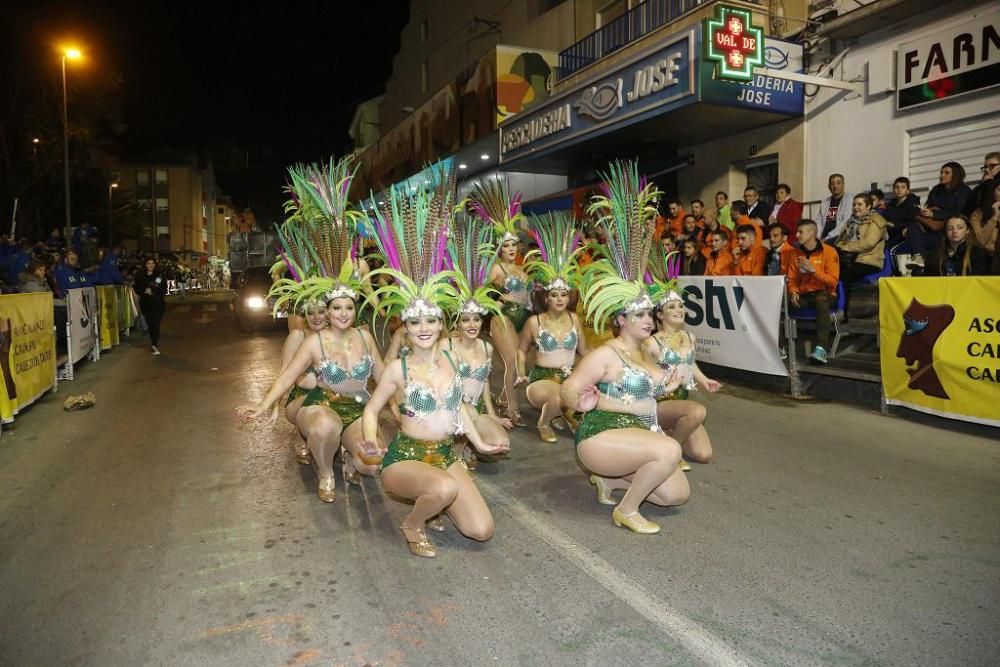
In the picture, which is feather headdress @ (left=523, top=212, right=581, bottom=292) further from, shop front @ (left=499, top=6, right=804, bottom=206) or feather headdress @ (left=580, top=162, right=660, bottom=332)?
shop front @ (left=499, top=6, right=804, bottom=206)

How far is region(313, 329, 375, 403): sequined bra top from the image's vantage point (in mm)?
5086

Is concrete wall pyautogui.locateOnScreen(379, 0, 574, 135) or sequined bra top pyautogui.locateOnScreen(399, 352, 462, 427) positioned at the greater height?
concrete wall pyautogui.locateOnScreen(379, 0, 574, 135)

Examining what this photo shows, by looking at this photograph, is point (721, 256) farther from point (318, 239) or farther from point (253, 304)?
point (253, 304)

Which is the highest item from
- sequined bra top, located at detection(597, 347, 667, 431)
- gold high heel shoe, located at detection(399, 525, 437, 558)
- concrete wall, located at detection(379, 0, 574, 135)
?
concrete wall, located at detection(379, 0, 574, 135)

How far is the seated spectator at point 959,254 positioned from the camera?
7609mm

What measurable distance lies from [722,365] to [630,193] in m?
5.02

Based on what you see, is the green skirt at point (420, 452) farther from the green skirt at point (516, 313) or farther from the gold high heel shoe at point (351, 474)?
the green skirt at point (516, 313)

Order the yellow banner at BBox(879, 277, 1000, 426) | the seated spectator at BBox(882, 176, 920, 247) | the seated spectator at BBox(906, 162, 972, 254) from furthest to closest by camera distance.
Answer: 1. the seated spectator at BBox(882, 176, 920, 247)
2. the seated spectator at BBox(906, 162, 972, 254)
3. the yellow banner at BBox(879, 277, 1000, 426)

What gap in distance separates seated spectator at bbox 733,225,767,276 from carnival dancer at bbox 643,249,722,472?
451cm

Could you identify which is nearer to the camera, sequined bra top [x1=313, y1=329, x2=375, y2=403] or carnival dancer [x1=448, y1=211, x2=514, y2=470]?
carnival dancer [x1=448, y1=211, x2=514, y2=470]

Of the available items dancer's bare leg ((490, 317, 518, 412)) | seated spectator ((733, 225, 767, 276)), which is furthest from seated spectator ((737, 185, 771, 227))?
dancer's bare leg ((490, 317, 518, 412))

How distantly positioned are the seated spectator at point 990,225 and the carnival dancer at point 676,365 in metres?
4.23

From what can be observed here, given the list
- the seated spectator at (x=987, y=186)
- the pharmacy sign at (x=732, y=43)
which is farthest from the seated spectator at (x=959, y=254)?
the pharmacy sign at (x=732, y=43)

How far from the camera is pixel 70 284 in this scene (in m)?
12.9
